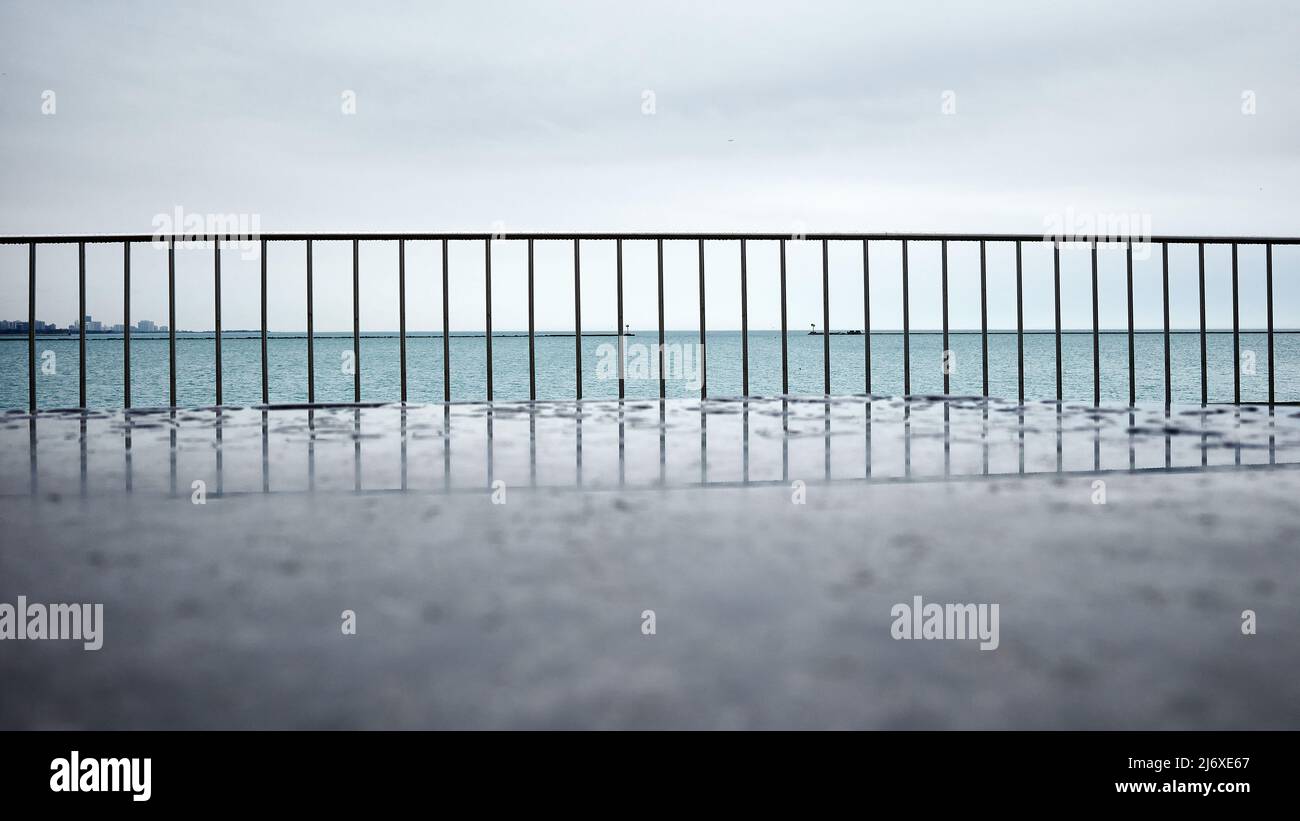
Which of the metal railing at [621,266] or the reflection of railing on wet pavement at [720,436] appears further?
the metal railing at [621,266]

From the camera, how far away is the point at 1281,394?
23625 millimetres

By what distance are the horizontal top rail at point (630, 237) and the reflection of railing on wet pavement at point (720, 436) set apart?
737mm

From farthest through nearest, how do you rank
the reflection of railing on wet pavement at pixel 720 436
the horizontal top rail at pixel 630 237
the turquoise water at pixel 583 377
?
the turquoise water at pixel 583 377 < the horizontal top rail at pixel 630 237 < the reflection of railing on wet pavement at pixel 720 436

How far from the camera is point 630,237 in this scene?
146 inches

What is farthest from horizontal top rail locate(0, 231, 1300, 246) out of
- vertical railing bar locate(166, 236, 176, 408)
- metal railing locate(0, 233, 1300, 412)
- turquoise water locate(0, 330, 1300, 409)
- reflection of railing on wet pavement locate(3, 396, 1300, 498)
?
turquoise water locate(0, 330, 1300, 409)

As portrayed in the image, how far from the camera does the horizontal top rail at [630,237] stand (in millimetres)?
3443

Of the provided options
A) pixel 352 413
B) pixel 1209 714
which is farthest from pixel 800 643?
pixel 352 413

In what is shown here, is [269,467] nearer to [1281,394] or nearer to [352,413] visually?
[352,413]

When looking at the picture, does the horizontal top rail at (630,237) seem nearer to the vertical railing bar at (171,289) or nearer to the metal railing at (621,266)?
the metal railing at (621,266)

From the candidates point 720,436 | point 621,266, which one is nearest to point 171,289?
point 621,266

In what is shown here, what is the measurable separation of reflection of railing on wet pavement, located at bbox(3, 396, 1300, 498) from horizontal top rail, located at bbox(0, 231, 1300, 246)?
2.42 ft

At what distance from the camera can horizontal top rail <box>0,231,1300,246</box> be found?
11.3ft

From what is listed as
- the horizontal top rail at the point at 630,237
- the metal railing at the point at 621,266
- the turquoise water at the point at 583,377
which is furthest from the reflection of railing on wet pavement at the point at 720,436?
the turquoise water at the point at 583,377

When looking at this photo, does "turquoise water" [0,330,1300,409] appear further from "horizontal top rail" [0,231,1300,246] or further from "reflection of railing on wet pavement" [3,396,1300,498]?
"reflection of railing on wet pavement" [3,396,1300,498]
